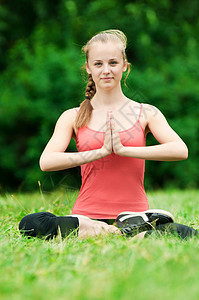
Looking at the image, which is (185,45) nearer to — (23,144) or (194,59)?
(194,59)

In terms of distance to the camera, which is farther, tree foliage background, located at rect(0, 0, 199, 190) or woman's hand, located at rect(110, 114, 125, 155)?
tree foliage background, located at rect(0, 0, 199, 190)

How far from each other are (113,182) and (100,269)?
106cm

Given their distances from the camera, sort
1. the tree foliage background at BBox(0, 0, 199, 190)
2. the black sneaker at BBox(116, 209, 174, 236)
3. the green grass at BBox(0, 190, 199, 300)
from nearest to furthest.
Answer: the green grass at BBox(0, 190, 199, 300), the black sneaker at BBox(116, 209, 174, 236), the tree foliage background at BBox(0, 0, 199, 190)

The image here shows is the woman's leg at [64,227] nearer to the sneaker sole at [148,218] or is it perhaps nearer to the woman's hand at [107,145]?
the sneaker sole at [148,218]

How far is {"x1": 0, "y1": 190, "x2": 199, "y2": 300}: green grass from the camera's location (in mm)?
1356

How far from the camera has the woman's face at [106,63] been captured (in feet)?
8.84

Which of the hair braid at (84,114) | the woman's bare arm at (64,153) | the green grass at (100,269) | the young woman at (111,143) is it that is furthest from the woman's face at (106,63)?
the green grass at (100,269)

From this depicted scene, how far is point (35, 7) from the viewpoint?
1107 cm

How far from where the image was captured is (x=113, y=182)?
2.69 m

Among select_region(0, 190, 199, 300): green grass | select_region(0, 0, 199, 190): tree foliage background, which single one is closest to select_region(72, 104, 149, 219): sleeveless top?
select_region(0, 190, 199, 300): green grass

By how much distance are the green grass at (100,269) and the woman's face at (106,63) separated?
102 centimetres

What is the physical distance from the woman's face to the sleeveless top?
33 cm

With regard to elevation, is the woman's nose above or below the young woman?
above

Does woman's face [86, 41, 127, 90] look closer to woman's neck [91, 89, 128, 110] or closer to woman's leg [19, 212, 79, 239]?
woman's neck [91, 89, 128, 110]
